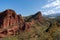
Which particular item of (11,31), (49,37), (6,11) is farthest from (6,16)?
(49,37)

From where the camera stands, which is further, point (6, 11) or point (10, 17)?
point (10, 17)

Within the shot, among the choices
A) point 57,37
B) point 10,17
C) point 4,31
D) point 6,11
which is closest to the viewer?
point 57,37

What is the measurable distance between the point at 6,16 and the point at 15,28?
39.8ft

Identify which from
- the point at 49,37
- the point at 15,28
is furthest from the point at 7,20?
the point at 49,37

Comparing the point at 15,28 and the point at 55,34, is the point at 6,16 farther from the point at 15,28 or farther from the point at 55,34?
the point at 55,34

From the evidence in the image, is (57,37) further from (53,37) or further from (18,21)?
(18,21)

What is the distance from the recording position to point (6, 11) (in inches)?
5704

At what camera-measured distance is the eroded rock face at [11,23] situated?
13400 centimetres

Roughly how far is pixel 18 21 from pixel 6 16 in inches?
493

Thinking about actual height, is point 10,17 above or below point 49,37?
above

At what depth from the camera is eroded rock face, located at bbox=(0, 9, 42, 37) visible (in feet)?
440

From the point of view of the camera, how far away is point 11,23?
155 metres

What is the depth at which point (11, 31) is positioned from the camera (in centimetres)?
13838

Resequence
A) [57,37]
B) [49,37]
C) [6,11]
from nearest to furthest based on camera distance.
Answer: [57,37] → [49,37] → [6,11]
